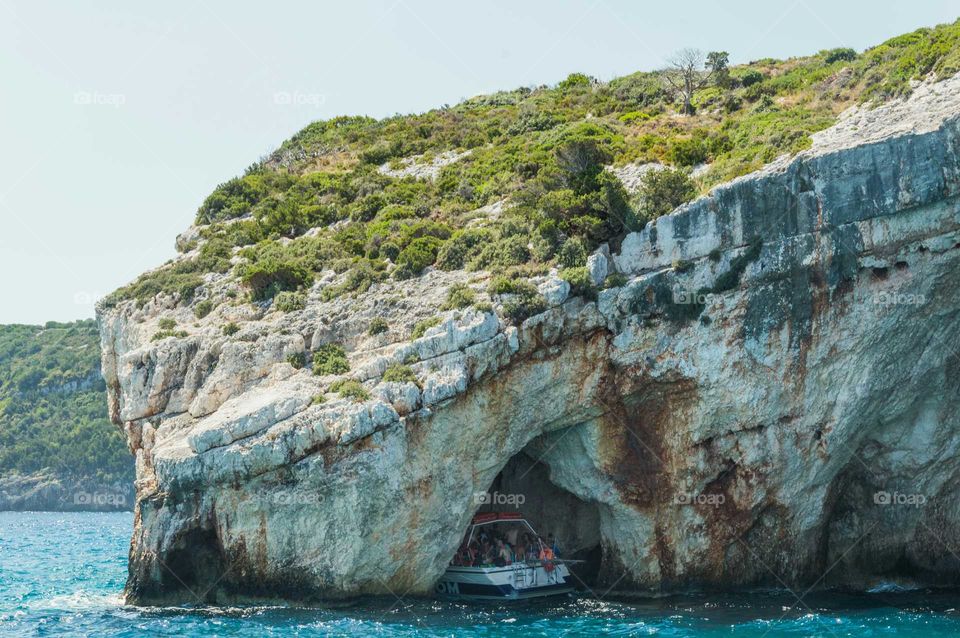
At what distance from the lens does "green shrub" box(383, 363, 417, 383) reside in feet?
86.8

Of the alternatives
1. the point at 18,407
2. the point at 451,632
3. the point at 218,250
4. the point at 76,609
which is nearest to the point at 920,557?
the point at 451,632

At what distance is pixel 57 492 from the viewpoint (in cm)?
11206

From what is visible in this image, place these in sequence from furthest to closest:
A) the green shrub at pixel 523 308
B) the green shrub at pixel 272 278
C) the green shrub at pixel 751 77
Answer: the green shrub at pixel 751 77 < the green shrub at pixel 272 278 < the green shrub at pixel 523 308

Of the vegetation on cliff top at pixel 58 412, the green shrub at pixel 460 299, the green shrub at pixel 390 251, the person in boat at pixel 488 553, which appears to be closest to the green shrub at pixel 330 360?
the green shrub at pixel 460 299

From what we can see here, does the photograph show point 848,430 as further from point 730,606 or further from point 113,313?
point 113,313

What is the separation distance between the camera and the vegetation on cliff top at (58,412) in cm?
11262

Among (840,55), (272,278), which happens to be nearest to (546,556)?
(272,278)

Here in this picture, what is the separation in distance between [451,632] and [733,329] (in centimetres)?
1154
